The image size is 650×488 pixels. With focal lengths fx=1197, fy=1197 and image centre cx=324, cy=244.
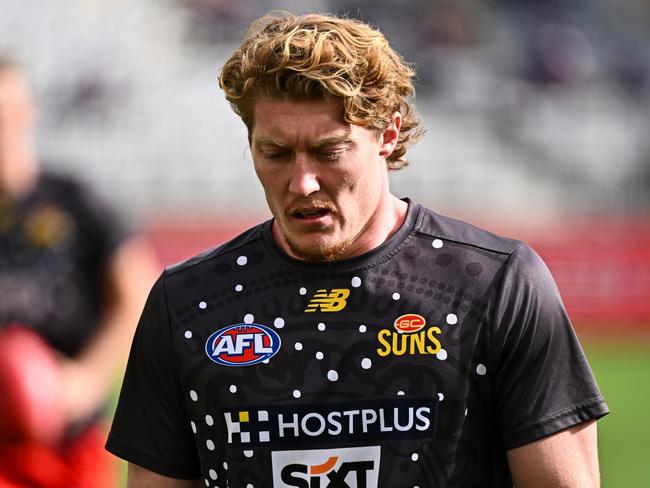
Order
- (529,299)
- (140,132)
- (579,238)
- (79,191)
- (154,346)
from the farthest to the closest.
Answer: (140,132), (579,238), (79,191), (154,346), (529,299)

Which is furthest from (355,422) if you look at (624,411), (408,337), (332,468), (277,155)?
(624,411)

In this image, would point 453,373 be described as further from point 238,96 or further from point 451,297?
point 238,96

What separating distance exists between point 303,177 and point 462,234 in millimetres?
410

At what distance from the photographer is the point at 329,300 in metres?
2.60

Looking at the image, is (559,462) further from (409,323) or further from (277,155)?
(277,155)

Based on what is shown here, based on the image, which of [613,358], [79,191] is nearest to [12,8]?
[613,358]

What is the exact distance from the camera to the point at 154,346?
265 cm

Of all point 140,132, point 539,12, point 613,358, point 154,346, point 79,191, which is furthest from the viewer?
point 539,12

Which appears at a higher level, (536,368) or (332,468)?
(536,368)

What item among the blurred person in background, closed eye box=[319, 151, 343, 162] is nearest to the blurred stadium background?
the blurred person in background

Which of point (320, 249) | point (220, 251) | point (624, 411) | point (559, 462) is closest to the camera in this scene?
point (559, 462)

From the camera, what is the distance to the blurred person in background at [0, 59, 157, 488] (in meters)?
5.10

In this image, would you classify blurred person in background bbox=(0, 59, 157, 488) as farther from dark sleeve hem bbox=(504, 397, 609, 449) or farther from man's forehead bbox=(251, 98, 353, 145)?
dark sleeve hem bbox=(504, 397, 609, 449)

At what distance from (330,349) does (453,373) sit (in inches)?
10.6
